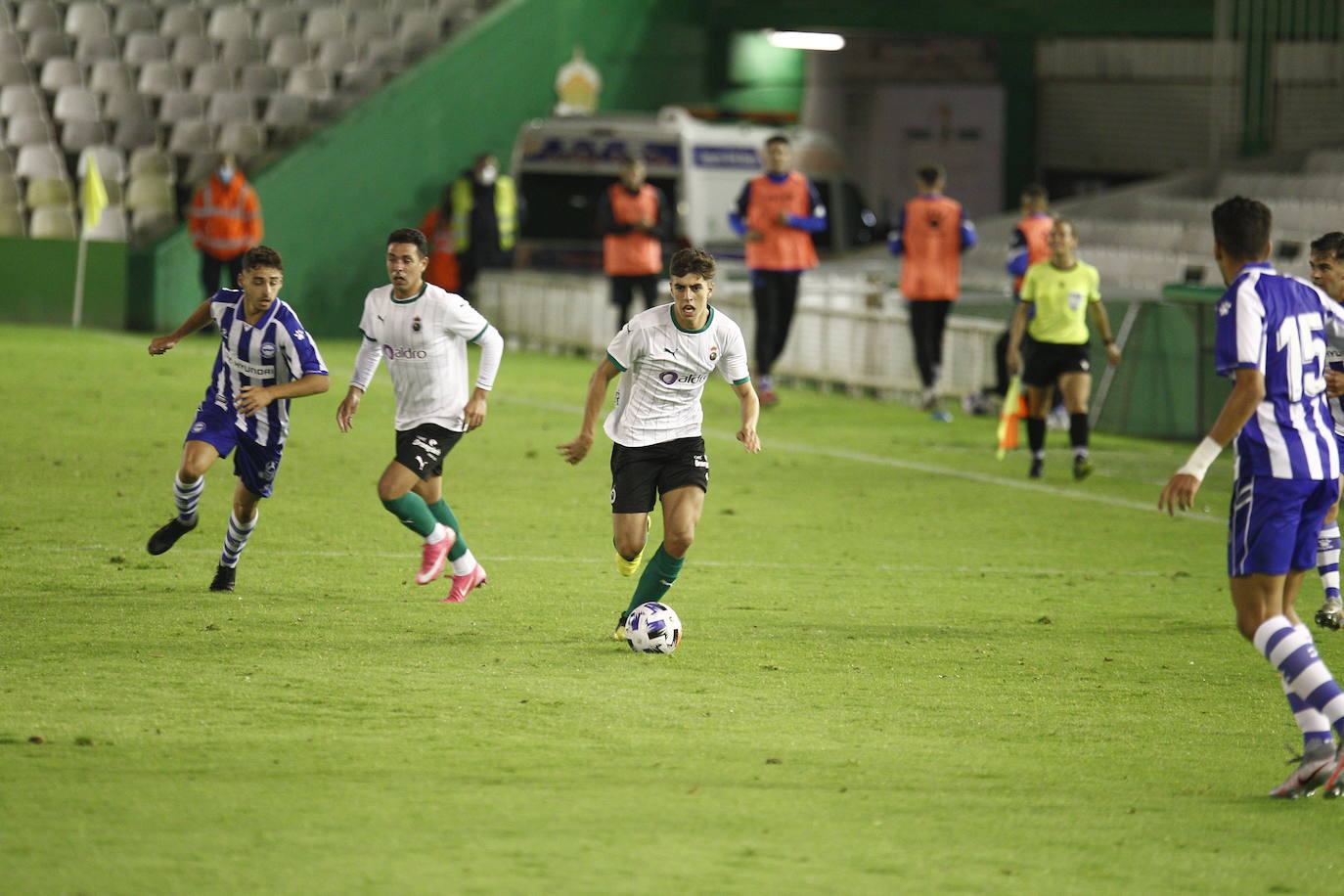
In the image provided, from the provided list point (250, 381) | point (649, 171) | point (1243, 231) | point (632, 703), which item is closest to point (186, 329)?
point (250, 381)

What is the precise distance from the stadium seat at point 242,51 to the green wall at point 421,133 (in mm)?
2436

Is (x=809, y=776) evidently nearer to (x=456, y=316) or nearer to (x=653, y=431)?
(x=653, y=431)

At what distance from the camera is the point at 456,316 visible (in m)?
9.12

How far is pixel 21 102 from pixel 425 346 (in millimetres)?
19716

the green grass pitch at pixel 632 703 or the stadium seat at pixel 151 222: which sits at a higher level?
the stadium seat at pixel 151 222

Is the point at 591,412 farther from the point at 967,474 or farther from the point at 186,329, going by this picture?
the point at 967,474

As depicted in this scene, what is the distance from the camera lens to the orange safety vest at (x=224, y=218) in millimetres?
22938

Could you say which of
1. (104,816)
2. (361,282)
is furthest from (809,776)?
(361,282)

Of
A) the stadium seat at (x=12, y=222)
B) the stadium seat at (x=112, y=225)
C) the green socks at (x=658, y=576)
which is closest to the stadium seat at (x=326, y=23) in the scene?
the stadium seat at (x=112, y=225)

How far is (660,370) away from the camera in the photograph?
8.11 meters

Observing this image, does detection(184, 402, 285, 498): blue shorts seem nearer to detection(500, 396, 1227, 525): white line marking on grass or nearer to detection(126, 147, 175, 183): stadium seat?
detection(500, 396, 1227, 525): white line marking on grass

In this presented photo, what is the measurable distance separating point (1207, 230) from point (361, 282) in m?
11.0

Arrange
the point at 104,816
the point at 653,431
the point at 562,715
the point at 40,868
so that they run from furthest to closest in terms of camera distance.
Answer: the point at 653,431 < the point at 562,715 < the point at 104,816 < the point at 40,868

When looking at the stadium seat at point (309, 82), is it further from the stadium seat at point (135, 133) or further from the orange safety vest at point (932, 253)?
the orange safety vest at point (932, 253)
